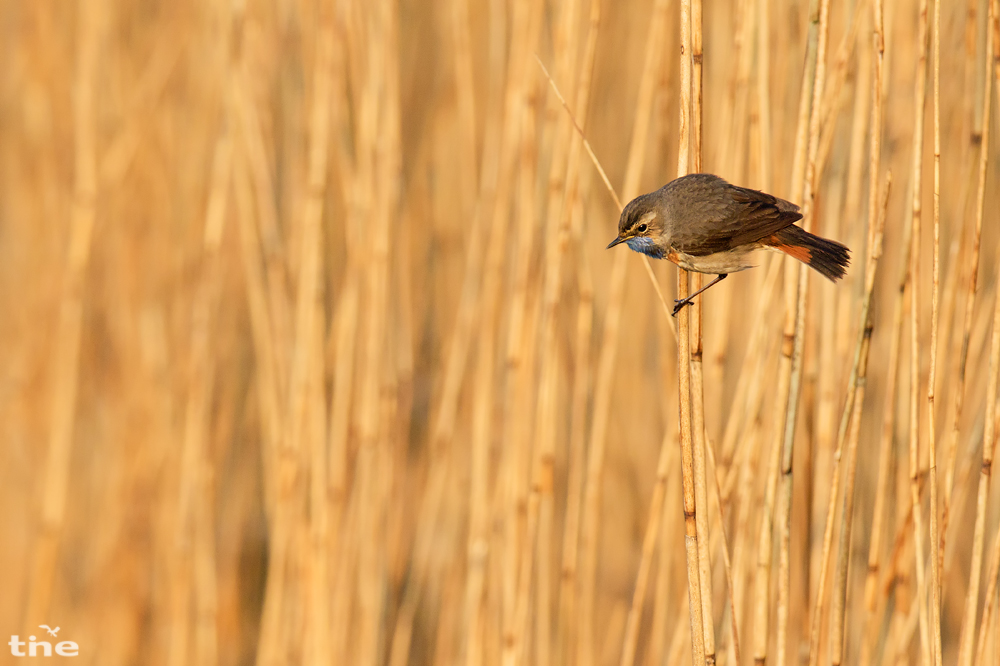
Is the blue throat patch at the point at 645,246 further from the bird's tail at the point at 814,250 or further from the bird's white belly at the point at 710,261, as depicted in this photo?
the bird's tail at the point at 814,250

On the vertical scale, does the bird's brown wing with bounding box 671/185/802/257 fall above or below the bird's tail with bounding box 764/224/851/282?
above

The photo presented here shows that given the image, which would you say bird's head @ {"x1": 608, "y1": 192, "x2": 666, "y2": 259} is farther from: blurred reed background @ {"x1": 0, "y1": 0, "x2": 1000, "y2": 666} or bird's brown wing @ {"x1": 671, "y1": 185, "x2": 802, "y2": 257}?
blurred reed background @ {"x1": 0, "y1": 0, "x2": 1000, "y2": 666}

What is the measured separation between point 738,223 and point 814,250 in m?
0.09

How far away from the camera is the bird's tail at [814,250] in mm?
962

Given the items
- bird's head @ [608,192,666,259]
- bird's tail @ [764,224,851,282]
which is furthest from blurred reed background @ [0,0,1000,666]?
bird's head @ [608,192,666,259]

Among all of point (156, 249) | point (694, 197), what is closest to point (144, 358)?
point (156, 249)

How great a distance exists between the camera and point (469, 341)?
155cm

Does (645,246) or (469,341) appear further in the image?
(469,341)

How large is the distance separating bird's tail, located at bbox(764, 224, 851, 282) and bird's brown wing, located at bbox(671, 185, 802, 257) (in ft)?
0.08

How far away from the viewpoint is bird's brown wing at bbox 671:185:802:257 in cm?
100

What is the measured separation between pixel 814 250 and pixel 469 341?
708 millimetres

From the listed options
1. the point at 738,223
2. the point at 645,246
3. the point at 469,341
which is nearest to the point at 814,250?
the point at 738,223

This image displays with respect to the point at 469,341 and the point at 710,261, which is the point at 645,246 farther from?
the point at 469,341

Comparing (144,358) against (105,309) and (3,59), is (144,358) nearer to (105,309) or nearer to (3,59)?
(105,309)
